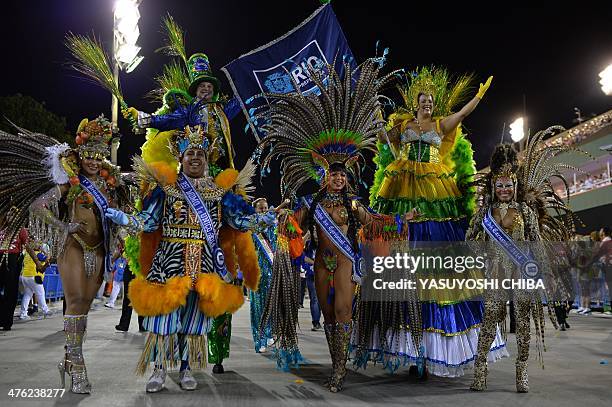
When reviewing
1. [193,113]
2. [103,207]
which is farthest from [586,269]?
[103,207]

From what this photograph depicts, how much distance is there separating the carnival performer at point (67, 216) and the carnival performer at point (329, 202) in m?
1.59

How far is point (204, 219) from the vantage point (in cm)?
438

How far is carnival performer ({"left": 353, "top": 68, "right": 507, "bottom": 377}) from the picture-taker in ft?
15.9

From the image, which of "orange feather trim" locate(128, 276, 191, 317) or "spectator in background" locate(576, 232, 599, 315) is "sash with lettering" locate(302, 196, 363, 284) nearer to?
"orange feather trim" locate(128, 276, 191, 317)

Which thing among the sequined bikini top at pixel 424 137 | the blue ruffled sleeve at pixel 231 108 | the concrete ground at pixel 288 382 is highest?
the blue ruffled sleeve at pixel 231 108

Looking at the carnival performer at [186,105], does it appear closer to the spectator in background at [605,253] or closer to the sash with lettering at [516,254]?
the sash with lettering at [516,254]

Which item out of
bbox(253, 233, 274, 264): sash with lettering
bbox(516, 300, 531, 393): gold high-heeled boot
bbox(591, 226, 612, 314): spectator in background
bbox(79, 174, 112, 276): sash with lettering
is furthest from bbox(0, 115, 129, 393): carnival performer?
bbox(591, 226, 612, 314): spectator in background

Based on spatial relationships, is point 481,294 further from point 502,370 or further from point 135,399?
point 135,399

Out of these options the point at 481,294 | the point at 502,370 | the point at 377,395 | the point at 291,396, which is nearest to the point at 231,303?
the point at 291,396

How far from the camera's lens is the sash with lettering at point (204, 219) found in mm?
4371

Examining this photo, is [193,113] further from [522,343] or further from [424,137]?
[522,343]

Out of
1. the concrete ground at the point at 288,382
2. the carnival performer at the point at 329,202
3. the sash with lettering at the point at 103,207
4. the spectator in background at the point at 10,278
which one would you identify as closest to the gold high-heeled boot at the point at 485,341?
the concrete ground at the point at 288,382

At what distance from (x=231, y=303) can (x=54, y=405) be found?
58.8 inches

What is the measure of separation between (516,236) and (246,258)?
2453 millimetres
